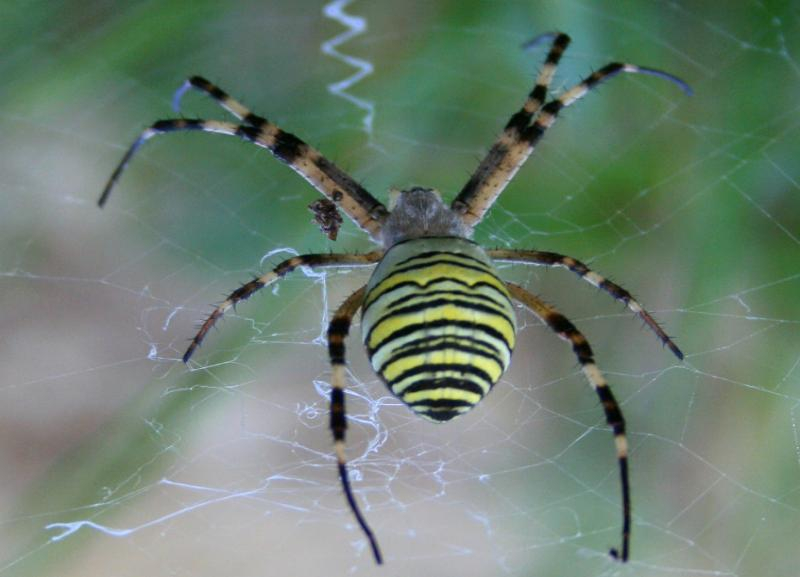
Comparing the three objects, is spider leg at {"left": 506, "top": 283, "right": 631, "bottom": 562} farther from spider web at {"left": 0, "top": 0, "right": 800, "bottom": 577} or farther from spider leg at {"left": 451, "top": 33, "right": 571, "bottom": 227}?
spider web at {"left": 0, "top": 0, "right": 800, "bottom": 577}

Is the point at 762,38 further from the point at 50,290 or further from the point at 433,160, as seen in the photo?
the point at 50,290

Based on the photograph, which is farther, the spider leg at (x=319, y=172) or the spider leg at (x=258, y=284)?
the spider leg at (x=319, y=172)

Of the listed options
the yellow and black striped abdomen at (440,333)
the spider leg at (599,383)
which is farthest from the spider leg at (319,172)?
the yellow and black striped abdomen at (440,333)

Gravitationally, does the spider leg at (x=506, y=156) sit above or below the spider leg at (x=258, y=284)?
above

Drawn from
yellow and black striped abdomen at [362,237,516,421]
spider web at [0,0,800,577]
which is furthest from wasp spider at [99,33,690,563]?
spider web at [0,0,800,577]

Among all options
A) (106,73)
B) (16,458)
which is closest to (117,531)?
(16,458)

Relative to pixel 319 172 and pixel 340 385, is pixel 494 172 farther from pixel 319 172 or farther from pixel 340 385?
pixel 340 385

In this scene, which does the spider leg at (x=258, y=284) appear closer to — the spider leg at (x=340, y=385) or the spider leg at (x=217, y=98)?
the spider leg at (x=340, y=385)
